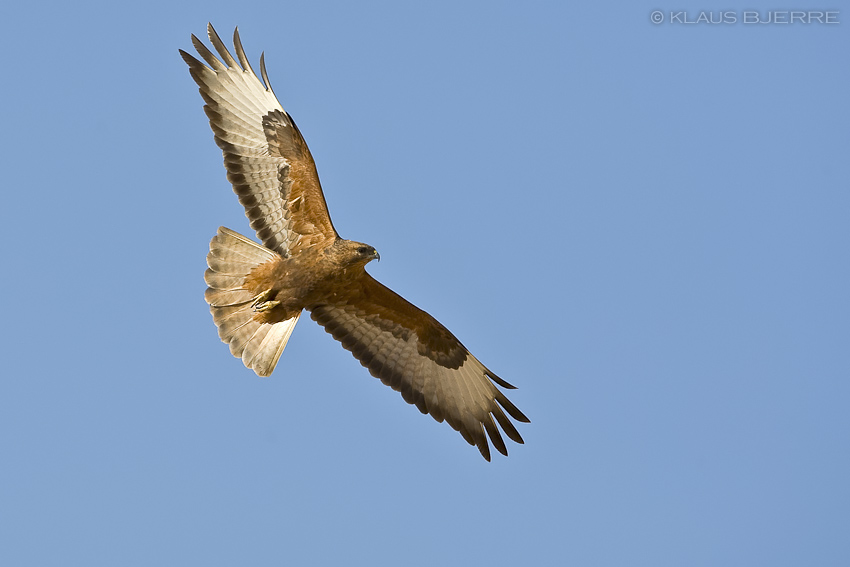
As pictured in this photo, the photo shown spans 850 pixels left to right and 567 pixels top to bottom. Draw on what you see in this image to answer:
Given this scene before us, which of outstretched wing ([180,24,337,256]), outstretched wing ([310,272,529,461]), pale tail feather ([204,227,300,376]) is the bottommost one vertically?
pale tail feather ([204,227,300,376])

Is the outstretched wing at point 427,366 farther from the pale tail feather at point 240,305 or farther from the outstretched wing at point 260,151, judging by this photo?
the outstretched wing at point 260,151

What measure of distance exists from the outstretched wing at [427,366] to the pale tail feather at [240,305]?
63 centimetres

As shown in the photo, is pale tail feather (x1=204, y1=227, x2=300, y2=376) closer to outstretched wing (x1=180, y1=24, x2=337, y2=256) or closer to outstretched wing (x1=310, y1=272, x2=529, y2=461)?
outstretched wing (x1=180, y1=24, x2=337, y2=256)

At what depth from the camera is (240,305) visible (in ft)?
43.0

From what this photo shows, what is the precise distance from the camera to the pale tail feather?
12.8 metres

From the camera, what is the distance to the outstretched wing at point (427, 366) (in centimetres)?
1360

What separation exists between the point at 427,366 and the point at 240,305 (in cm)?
232

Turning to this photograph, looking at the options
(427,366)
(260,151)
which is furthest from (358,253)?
(427,366)

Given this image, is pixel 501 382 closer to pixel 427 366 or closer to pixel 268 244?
pixel 427 366

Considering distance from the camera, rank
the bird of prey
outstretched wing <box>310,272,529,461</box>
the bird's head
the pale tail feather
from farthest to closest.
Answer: outstretched wing <box>310,272,529,461</box>, the pale tail feather, the bird of prey, the bird's head

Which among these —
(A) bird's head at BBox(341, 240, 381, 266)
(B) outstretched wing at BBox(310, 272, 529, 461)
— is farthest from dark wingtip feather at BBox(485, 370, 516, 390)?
(A) bird's head at BBox(341, 240, 381, 266)

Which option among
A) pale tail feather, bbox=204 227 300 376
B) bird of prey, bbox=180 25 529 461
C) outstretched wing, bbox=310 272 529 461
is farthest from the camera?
outstretched wing, bbox=310 272 529 461

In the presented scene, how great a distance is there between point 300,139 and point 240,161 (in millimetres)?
703

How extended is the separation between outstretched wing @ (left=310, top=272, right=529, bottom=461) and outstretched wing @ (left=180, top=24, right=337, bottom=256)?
3.85 ft
